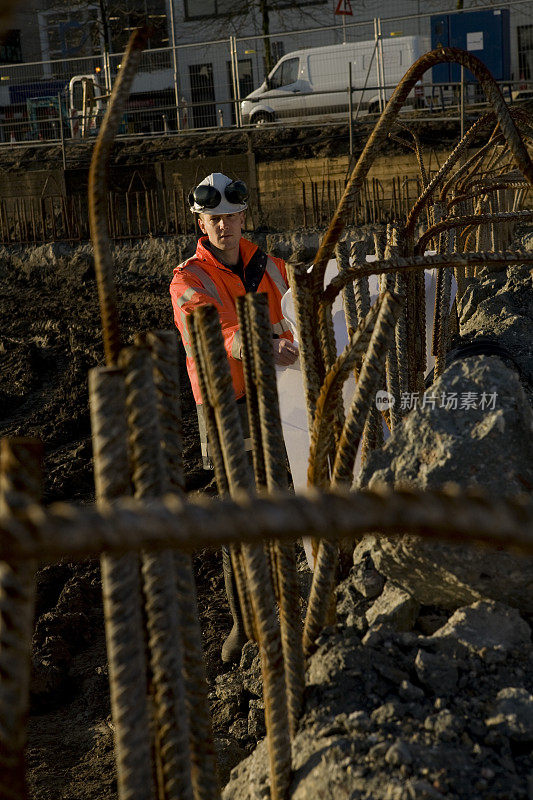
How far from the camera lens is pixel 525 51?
22938mm

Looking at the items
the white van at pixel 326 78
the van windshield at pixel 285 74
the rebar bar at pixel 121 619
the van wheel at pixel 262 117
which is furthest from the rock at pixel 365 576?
the van windshield at pixel 285 74

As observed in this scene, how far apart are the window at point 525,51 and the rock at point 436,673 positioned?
23.4 meters

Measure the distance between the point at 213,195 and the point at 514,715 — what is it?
2963 millimetres

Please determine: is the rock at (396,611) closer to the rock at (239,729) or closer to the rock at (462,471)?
the rock at (462,471)

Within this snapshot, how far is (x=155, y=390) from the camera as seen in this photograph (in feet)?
4.80

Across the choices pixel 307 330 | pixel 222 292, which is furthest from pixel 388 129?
pixel 222 292

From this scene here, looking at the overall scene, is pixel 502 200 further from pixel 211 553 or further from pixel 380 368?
pixel 380 368

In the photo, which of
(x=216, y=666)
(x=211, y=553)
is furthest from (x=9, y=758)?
(x=211, y=553)

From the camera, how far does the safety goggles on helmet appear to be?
4027 mm

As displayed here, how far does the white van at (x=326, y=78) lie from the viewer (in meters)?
19.9

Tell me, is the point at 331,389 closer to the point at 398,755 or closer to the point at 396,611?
the point at 396,611

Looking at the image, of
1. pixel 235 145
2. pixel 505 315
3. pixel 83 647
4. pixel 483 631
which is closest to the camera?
pixel 483 631

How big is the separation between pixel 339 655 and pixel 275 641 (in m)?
0.25

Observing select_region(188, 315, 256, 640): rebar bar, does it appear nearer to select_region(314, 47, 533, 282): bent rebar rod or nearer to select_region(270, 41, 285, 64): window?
select_region(314, 47, 533, 282): bent rebar rod
